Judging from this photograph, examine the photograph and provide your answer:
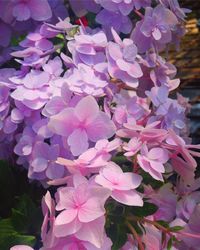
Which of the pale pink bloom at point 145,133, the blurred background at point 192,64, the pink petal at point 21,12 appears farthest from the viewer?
the blurred background at point 192,64

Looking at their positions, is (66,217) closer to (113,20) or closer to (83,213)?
(83,213)

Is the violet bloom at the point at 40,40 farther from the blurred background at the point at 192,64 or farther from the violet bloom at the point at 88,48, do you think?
the blurred background at the point at 192,64

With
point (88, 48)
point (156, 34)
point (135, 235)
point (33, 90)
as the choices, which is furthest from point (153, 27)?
point (135, 235)

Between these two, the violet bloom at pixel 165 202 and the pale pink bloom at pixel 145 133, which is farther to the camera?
the violet bloom at pixel 165 202

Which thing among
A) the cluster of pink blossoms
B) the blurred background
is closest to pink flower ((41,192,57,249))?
the cluster of pink blossoms

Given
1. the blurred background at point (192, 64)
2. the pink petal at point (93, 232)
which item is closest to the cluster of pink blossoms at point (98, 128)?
the pink petal at point (93, 232)

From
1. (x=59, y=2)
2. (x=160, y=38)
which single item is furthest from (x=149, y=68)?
(x=59, y=2)

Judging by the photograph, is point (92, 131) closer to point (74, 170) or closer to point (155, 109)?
point (74, 170)
